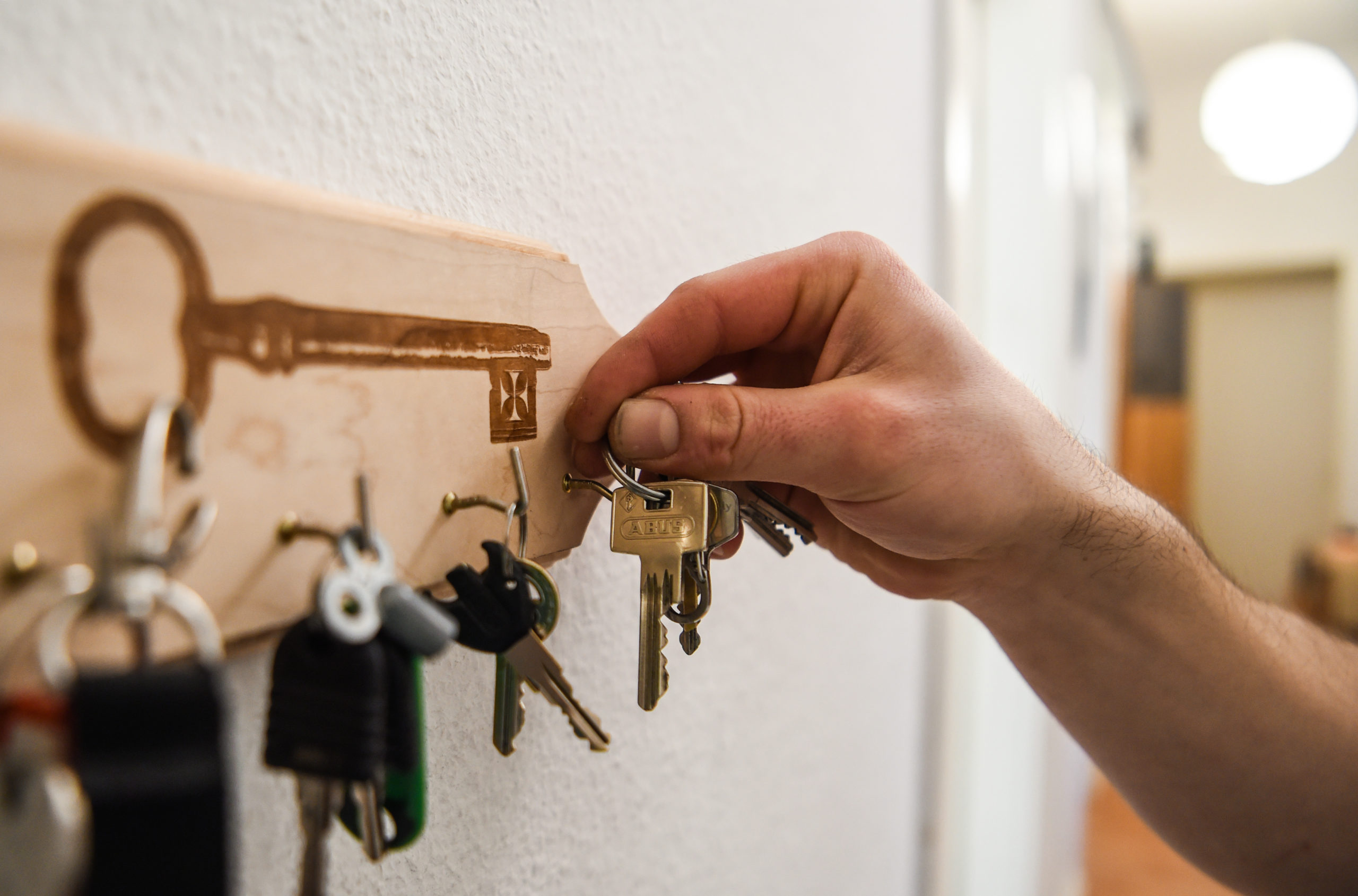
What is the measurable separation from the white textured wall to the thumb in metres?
0.11

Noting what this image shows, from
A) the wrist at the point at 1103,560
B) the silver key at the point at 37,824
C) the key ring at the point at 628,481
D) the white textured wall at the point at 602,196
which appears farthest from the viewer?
the wrist at the point at 1103,560

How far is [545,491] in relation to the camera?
15.8 inches

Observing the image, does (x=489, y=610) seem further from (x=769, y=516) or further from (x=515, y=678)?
(x=769, y=516)

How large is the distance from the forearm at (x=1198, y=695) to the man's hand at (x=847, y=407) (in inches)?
4.6

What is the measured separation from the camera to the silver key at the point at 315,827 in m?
0.24

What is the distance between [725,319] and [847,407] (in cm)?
9

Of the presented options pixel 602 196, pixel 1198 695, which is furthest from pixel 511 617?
pixel 1198 695

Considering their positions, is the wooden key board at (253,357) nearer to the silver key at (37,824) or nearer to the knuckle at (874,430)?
the silver key at (37,824)

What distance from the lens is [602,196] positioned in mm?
494

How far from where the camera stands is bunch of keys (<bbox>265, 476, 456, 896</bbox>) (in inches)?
8.6

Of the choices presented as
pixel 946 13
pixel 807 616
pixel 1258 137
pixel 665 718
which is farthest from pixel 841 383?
pixel 1258 137

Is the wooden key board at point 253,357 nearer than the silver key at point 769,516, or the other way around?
the wooden key board at point 253,357

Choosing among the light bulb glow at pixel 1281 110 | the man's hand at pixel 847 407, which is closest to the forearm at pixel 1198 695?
the man's hand at pixel 847 407

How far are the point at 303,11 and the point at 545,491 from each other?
0.74 feet
